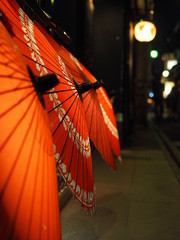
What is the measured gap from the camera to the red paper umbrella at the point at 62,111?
205cm

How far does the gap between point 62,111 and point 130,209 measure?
2.50 m

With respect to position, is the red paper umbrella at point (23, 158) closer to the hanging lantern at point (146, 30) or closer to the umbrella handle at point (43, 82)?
the umbrella handle at point (43, 82)

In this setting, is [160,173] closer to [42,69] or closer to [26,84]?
[42,69]

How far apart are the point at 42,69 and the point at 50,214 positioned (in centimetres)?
107

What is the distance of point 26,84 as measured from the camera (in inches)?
62.9

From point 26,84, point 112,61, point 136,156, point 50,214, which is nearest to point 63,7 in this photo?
point 112,61

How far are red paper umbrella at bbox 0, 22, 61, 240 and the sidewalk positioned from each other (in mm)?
1937

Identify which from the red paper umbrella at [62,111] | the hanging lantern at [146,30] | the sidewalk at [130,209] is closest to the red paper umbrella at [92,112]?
the red paper umbrella at [62,111]

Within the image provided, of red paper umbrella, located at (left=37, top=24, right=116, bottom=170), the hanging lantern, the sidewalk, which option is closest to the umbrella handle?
red paper umbrella, located at (left=37, top=24, right=116, bottom=170)

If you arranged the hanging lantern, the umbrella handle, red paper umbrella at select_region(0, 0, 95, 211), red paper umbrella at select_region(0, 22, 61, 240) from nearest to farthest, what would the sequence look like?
red paper umbrella at select_region(0, 22, 61, 240) < the umbrella handle < red paper umbrella at select_region(0, 0, 95, 211) < the hanging lantern

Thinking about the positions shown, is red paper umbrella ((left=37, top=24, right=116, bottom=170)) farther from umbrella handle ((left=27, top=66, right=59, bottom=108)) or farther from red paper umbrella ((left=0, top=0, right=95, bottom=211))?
umbrella handle ((left=27, top=66, right=59, bottom=108))

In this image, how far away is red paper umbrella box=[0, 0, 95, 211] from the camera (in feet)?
6.71

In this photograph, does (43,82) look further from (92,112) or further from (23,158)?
(92,112)

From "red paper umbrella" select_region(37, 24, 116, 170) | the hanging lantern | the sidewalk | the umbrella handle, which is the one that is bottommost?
the sidewalk
